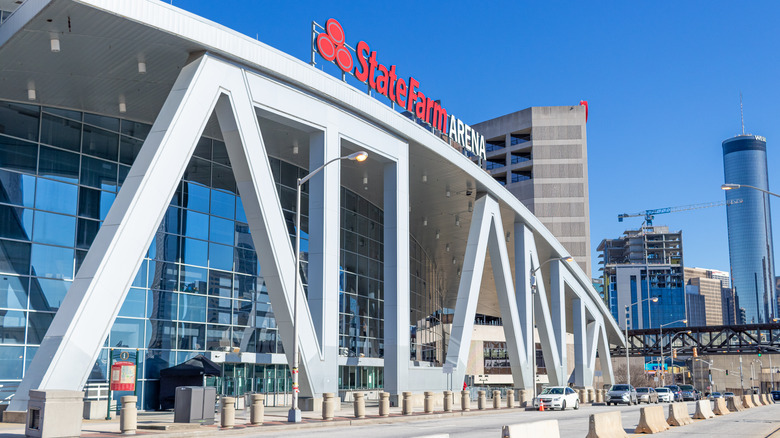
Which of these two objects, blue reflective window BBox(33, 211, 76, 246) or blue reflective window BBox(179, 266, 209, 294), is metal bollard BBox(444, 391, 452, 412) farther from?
blue reflective window BBox(33, 211, 76, 246)

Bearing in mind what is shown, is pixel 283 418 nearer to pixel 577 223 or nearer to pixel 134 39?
pixel 134 39

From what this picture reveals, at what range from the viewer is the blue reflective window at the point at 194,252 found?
3659cm

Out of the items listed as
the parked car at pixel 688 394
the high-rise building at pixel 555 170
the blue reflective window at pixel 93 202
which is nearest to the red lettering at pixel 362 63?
the blue reflective window at pixel 93 202

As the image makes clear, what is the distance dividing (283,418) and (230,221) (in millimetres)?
13833

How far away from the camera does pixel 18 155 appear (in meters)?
31.3

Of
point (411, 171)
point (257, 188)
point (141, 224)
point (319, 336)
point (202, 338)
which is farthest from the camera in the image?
point (411, 171)

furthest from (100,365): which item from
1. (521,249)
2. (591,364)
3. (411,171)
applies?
(591,364)

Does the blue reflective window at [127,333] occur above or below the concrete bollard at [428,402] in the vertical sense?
above

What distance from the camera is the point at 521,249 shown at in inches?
2205

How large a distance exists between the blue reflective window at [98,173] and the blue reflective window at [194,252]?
4322 millimetres

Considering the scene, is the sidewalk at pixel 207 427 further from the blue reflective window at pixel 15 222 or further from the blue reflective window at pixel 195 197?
the blue reflective window at pixel 195 197

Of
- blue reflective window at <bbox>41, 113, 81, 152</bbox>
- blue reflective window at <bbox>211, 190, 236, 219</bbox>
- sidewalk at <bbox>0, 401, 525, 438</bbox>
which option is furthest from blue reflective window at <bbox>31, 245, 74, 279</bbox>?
blue reflective window at <bbox>211, 190, 236, 219</bbox>

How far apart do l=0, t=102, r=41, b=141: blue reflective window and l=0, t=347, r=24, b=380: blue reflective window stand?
28.3 feet

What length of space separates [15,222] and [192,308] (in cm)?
900
